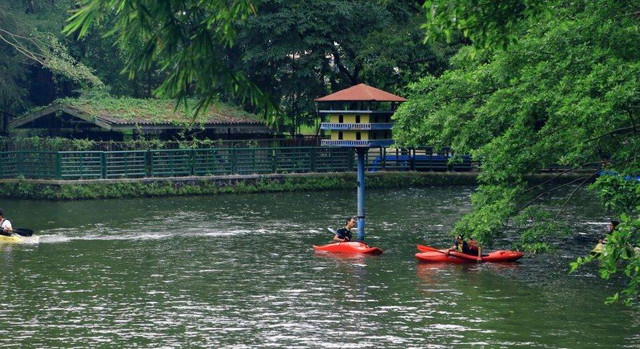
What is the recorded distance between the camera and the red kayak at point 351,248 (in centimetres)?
3609

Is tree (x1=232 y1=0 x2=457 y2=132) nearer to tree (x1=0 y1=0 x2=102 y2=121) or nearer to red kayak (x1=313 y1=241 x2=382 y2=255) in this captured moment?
tree (x1=0 y1=0 x2=102 y2=121)

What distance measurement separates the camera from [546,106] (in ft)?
89.3

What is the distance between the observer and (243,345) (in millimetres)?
23094

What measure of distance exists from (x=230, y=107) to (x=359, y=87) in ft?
76.9

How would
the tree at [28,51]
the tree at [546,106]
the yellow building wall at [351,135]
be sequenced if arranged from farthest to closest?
the tree at [28,51]
the yellow building wall at [351,135]
the tree at [546,106]

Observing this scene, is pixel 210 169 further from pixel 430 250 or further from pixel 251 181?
pixel 430 250

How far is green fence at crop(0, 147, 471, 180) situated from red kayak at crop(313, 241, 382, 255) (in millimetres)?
15941

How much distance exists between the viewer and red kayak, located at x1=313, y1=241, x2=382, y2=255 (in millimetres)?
36094

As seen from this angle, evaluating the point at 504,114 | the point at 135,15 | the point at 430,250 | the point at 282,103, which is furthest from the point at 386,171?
the point at 135,15

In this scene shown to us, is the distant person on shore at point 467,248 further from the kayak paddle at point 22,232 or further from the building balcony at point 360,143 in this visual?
the kayak paddle at point 22,232

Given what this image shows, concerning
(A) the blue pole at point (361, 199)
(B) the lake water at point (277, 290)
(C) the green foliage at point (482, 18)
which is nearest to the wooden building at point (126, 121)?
(B) the lake water at point (277, 290)

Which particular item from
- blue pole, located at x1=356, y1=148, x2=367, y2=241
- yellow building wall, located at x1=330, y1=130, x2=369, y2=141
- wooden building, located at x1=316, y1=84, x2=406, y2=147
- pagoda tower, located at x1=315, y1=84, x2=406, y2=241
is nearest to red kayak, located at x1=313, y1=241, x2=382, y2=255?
blue pole, located at x1=356, y1=148, x2=367, y2=241

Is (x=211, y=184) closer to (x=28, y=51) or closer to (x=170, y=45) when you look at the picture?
(x=28, y=51)

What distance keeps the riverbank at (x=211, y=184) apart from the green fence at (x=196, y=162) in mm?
732
